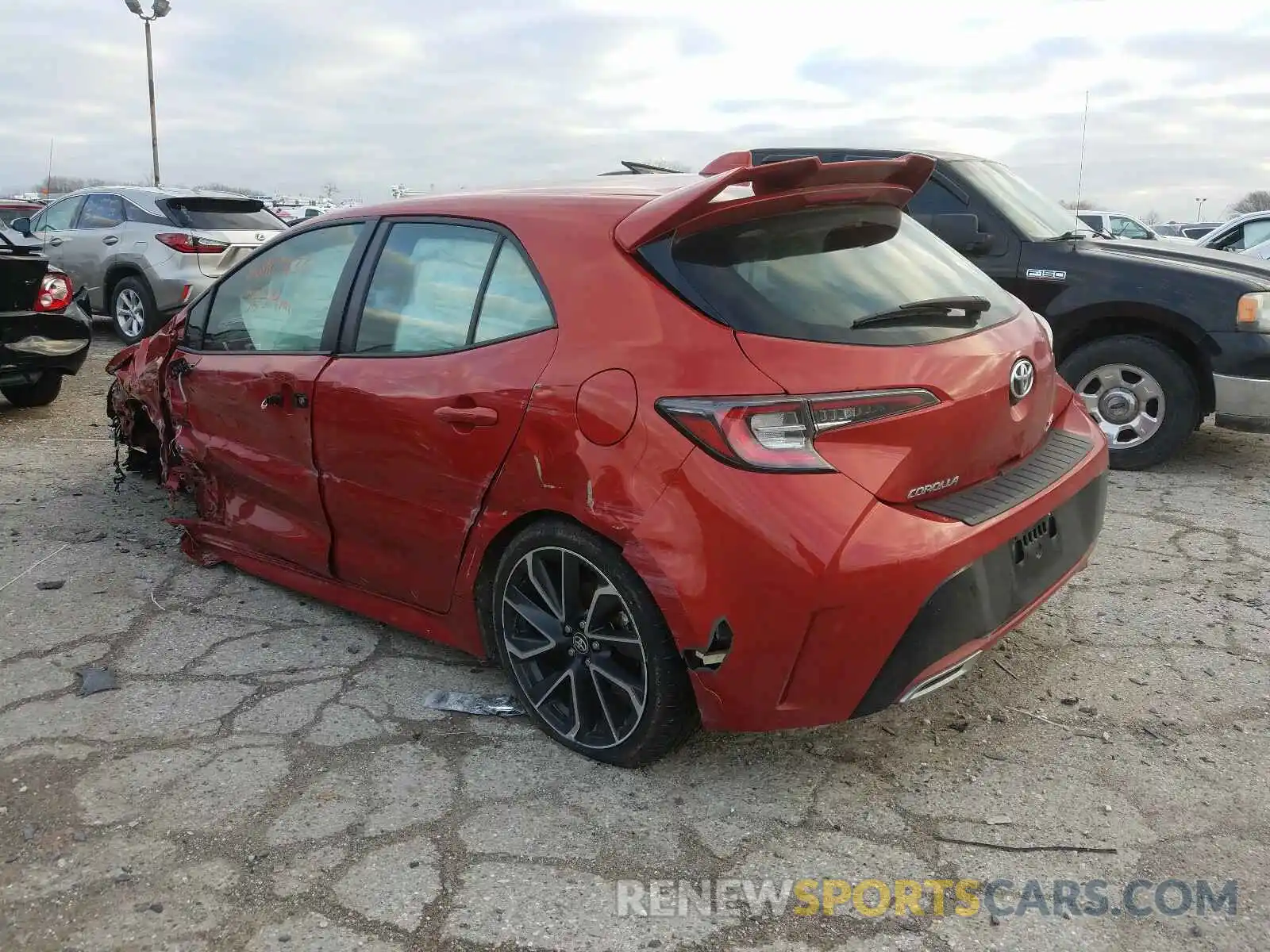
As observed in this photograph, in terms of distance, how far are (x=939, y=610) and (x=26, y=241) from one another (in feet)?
23.5

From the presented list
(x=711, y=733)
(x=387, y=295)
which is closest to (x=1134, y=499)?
(x=711, y=733)

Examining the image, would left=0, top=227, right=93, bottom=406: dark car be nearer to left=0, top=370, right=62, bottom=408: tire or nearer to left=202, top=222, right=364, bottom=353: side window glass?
left=0, top=370, right=62, bottom=408: tire

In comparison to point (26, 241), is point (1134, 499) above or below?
below

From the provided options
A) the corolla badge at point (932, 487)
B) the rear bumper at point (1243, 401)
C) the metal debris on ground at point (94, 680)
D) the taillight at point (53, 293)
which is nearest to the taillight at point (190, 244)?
the taillight at point (53, 293)

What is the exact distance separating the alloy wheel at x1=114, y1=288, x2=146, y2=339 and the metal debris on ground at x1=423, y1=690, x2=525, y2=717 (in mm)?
8388

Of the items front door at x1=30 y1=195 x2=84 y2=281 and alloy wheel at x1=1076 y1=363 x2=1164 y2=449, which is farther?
front door at x1=30 y1=195 x2=84 y2=281

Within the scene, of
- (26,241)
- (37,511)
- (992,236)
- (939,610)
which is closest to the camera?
(939,610)

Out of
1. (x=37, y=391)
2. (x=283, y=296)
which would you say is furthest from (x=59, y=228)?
(x=283, y=296)

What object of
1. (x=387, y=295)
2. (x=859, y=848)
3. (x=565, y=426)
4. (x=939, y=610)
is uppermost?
(x=387, y=295)

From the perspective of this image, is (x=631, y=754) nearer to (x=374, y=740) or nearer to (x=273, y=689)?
(x=374, y=740)

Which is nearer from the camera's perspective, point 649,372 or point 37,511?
point 649,372

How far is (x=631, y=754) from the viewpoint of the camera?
2748mm

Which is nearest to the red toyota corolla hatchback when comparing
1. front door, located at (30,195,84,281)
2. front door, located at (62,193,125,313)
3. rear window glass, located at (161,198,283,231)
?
rear window glass, located at (161,198,283,231)

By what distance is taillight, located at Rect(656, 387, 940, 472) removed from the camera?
2.35m
